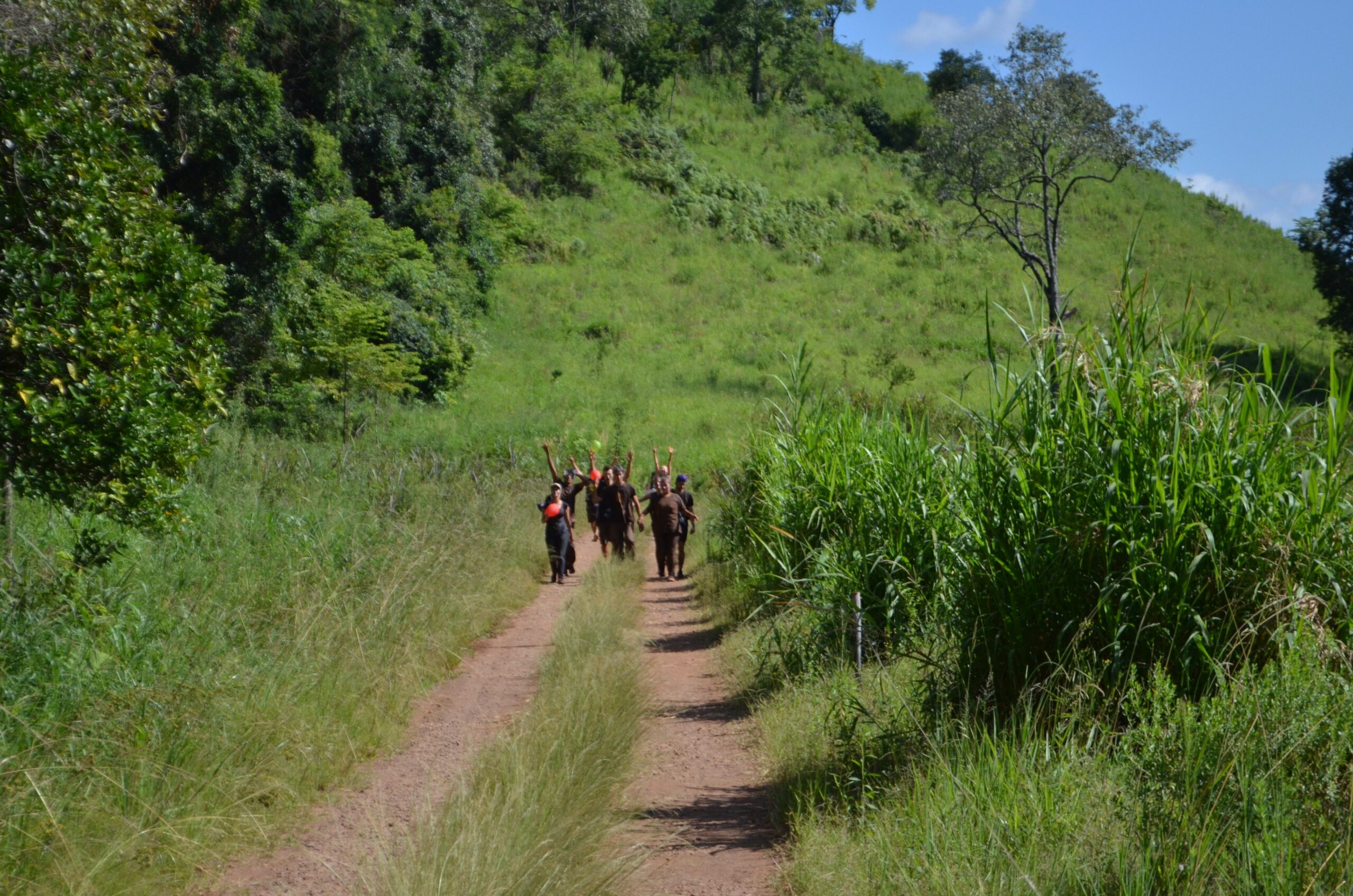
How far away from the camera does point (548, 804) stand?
518 cm

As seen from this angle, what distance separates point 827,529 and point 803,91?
73.9 meters

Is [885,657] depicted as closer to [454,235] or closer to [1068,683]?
[1068,683]

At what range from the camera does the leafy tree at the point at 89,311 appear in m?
5.51

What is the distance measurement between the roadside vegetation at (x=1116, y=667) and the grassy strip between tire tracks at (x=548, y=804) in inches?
35.7

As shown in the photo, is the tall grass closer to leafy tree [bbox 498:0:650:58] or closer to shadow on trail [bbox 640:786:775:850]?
shadow on trail [bbox 640:786:775:850]

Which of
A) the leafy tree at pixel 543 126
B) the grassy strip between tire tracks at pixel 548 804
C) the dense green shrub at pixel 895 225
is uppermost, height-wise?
the leafy tree at pixel 543 126

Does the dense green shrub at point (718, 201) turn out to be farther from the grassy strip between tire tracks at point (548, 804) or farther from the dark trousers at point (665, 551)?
the grassy strip between tire tracks at point (548, 804)

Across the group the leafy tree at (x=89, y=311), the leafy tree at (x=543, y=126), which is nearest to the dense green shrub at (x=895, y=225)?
the leafy tree at (x=543, y=126)

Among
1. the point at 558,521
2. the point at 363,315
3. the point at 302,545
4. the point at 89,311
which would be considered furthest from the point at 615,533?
the point at 363,315

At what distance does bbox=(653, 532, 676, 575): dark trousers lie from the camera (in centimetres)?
1639

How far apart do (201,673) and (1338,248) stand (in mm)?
44360

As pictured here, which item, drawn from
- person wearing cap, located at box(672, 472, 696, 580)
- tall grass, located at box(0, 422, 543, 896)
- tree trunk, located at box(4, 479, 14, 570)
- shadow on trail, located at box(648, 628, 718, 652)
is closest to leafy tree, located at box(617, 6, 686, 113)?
person wearing cap, located at box(672, 472, 696, 580)

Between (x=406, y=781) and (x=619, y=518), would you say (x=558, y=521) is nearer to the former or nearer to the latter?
(x=619, y=518)

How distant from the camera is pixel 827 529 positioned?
986 centimetres
